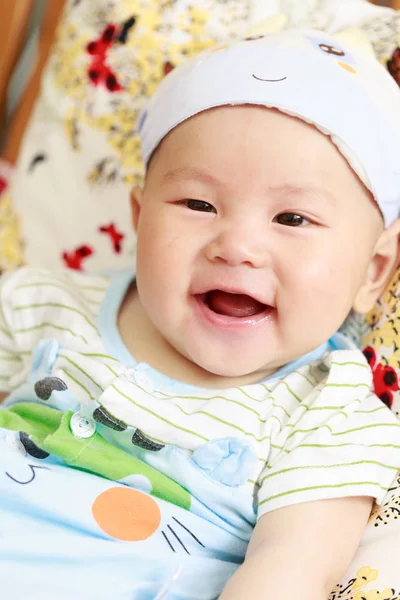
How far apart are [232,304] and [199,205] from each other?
14 cm

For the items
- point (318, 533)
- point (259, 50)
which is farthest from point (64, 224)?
point (318, 533)

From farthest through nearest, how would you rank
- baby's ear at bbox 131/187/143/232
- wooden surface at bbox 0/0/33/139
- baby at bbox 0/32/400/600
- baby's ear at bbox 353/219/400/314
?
wooden surface at bbox 0/0/33/139, baby's ear at bbox 131/187/143/232, baby's ear at bbox 353/219/400/314, baby at bbox 0/32/400/600

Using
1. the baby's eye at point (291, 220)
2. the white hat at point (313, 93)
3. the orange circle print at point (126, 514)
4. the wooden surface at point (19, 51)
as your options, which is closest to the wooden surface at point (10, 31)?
the wooden surface at point (19, 51)

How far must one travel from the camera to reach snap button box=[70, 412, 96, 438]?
3.24 feet

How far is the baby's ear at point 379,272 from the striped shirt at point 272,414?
0.09 meters

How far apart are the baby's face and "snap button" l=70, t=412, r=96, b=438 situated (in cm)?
16

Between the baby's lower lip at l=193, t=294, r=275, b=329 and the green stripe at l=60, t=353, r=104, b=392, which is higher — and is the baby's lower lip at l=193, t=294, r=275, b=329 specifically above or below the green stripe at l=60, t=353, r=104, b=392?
above

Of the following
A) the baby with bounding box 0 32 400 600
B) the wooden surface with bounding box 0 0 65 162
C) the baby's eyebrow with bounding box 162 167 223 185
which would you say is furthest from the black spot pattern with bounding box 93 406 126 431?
the wooden surface with bounding box 0 0 65 162

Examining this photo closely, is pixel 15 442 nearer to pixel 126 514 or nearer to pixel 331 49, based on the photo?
pixel 126 514

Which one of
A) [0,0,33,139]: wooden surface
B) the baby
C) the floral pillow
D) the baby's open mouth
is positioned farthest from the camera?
[0,0,33,139]: wooden surface

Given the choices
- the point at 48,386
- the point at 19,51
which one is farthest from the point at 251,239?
the point at 19,51

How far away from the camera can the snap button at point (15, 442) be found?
964 mm

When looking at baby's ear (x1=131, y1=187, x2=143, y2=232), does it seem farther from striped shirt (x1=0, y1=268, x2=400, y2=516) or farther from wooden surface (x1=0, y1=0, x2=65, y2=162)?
wooden surface (x1=0, y1=0, x2=65, y2=162)

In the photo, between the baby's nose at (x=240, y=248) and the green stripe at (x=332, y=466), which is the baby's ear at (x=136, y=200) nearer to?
the baby's nose at (x=240, y=248)
